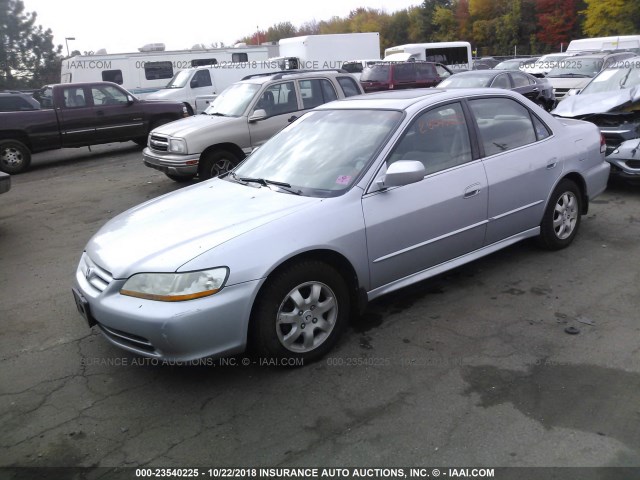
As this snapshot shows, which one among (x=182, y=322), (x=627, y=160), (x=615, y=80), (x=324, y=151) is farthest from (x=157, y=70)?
(x=182, y=322)

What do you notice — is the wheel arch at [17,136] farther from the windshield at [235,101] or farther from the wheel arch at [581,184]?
the wheel arch at [581,184]

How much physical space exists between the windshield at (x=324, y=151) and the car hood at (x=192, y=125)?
4.15 m

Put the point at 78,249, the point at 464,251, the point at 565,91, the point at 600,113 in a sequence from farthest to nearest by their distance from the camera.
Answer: the point at 565,91, the point at 600,113, the point at 78,249, the point at 464,251

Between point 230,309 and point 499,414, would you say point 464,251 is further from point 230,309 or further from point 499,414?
point 230,309

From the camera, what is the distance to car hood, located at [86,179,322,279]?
3287mm

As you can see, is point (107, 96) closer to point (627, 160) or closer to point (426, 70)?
point (426, 70)

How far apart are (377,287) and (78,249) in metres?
4.04

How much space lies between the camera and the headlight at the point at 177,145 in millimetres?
8500

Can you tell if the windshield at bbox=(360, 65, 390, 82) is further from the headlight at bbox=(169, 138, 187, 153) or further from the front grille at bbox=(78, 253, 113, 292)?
the front grille at bbox=(78, 253, 113, 292)

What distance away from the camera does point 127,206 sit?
27.4 ft

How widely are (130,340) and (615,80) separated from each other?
892 centimetres

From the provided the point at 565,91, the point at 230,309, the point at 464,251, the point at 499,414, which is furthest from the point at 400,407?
the point at 565,91

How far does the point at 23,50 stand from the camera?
145 ft

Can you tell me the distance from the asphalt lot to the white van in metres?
13.3
